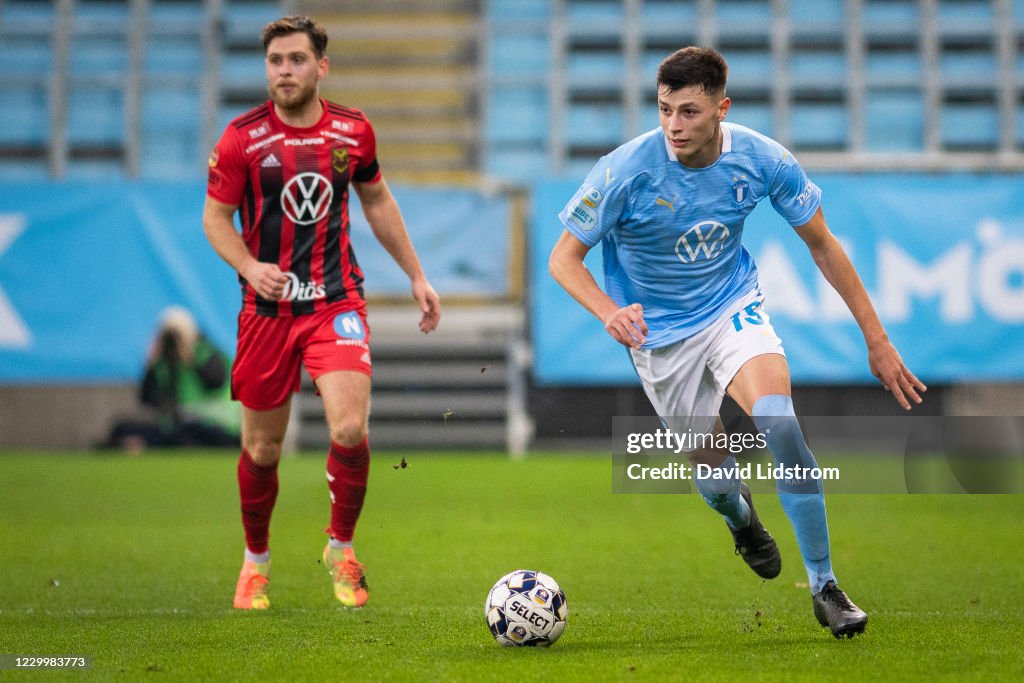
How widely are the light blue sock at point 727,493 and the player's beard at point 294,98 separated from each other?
7.96 ft

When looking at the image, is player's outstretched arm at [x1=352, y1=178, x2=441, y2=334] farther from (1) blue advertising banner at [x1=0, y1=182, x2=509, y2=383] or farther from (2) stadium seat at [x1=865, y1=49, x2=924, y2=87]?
(2) stadium seat at [x1=865, y1=49, x2=924, y2=87]

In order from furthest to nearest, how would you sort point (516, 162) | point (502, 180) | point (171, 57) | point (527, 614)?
point (171, 57), point (516, 162), point (502, 180), point (527, 614)

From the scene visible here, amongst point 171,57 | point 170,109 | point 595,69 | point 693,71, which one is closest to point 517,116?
point 595,69

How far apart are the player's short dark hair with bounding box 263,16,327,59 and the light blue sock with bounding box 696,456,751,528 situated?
2.55 meters

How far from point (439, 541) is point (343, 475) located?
2483 millimetres

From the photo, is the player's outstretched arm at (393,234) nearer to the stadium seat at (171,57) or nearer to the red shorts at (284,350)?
the red shorts at (284,350)

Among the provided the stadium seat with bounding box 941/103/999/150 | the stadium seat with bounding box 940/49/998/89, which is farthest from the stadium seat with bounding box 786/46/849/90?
the stadium seat with bounding box 941/103/999/150

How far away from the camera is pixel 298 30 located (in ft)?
18.2

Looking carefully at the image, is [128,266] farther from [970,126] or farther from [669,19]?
[970,126]

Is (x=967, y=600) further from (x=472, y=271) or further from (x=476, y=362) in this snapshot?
(x=476, y=362)

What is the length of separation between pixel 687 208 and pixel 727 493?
1352 millimetres

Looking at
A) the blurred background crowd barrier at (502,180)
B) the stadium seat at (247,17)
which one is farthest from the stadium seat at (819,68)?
the stadium seat at (247,17)

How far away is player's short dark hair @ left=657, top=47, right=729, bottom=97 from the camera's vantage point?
5027 mm

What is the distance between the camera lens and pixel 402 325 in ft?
53.0
